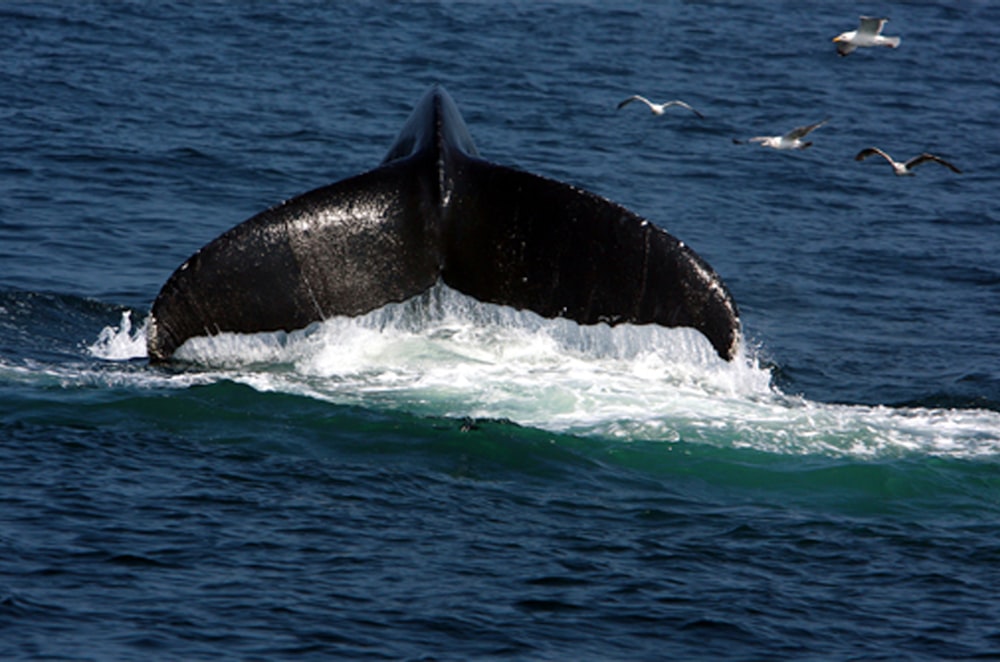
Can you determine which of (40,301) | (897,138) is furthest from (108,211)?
(897,138)

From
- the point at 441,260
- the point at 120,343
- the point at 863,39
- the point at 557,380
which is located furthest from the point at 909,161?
the point at 120,343

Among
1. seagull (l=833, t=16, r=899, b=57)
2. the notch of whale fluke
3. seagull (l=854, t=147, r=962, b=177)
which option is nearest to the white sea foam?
the notch of whale fluke

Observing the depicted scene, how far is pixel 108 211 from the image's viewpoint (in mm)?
18172

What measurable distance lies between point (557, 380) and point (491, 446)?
1540 mm

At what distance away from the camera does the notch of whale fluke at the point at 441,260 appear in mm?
9453

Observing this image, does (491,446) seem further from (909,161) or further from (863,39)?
(863,39)

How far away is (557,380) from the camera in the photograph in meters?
11.2

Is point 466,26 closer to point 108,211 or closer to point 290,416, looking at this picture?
point 108,211

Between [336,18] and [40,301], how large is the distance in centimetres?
2041

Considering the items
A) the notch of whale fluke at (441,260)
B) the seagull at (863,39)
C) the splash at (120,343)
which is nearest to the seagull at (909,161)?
the seagull at (863,39)

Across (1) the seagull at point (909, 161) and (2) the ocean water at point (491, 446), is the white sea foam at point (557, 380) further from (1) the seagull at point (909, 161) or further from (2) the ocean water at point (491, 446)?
(1) the seagull at point (909, 161)

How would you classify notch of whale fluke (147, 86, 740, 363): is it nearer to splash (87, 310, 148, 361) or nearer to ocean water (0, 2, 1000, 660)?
ocean water (0, 2, 1000, 660)

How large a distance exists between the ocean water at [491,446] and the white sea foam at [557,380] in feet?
0.11

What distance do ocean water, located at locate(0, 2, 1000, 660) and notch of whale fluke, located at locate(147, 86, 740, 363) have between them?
0.41 meters
